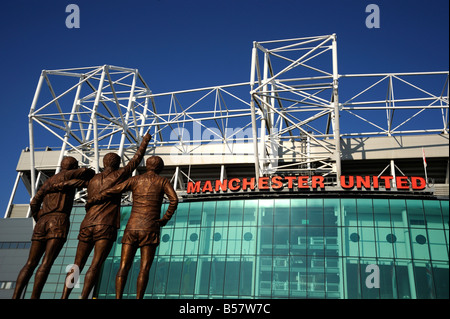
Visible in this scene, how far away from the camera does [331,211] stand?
3388 cm

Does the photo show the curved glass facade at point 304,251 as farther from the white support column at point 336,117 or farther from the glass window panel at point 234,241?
the white support column at point 336,117

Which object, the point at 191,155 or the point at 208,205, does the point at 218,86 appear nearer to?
the point at 191,155

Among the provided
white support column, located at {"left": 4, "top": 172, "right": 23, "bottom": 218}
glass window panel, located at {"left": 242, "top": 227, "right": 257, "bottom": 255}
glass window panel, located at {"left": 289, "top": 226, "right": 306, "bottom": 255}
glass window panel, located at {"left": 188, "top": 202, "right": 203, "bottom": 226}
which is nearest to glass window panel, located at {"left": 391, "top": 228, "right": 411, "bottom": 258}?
glass window panel, located at {"left": 289, "top": 226, "right": 306, "bottom": 255}

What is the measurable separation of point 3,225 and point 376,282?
3449cm

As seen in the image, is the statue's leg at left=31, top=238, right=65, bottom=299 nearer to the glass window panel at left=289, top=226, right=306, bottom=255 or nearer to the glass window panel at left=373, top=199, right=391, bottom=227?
the glass window panel at left=289, top=226, right=306, bottom=255

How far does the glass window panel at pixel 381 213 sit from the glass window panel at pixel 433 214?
2799 millimetres

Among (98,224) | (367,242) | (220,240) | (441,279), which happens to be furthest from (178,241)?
(98,224)

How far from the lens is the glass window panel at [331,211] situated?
33500 millimetres

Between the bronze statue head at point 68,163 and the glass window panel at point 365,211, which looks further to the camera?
the glass window panel at point 365,211

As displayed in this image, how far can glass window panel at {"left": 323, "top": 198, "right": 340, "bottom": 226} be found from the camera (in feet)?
110

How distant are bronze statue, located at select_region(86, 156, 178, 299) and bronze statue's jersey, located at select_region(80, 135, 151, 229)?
0.22 meters

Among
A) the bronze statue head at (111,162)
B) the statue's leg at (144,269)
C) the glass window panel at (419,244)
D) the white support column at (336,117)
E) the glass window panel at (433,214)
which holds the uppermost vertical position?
the white support column at (336,117)

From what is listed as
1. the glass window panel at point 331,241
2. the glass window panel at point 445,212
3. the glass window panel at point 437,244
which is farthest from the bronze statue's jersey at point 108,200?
the glass window panel at point 445,212
